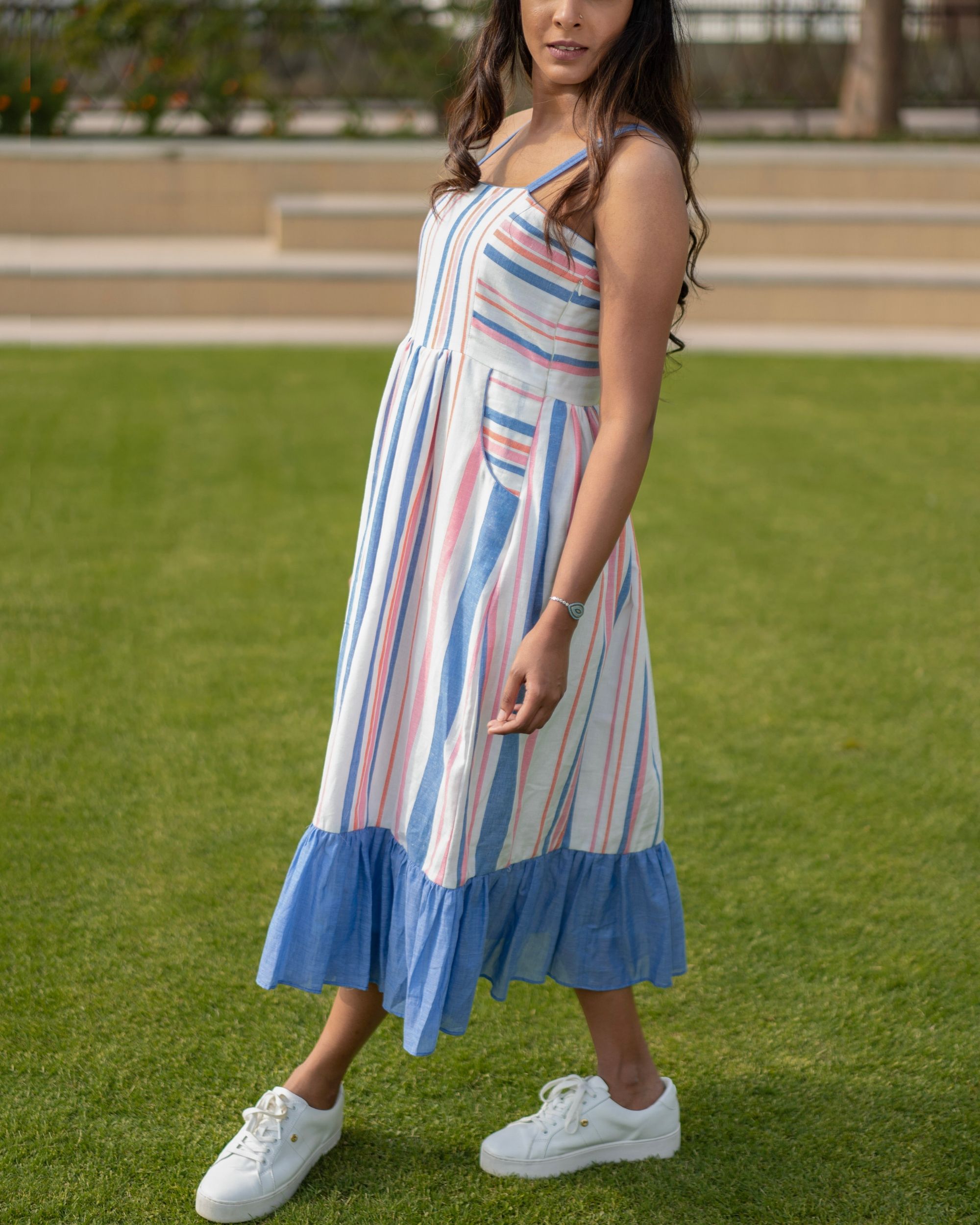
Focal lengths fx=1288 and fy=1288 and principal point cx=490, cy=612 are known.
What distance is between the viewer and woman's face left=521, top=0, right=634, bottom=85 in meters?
1.40

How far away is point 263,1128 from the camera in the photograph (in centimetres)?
166

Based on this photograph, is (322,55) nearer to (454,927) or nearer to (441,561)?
(441,561)

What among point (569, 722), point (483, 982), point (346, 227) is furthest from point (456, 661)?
point (346, 227)

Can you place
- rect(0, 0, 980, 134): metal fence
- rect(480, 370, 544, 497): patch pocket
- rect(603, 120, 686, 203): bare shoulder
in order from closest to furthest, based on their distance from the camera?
rect(603, 120, 686, 203): bare shoulder < rect(480, 370, 544, 497): patch pocket < rect(0, 0, 980, 134): metal fence

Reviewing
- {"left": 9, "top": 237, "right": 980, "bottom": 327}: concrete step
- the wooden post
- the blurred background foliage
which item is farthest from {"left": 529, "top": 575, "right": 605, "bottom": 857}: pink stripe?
the wooden post

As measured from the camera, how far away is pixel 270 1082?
6.14ft

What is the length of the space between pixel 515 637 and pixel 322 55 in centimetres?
1182

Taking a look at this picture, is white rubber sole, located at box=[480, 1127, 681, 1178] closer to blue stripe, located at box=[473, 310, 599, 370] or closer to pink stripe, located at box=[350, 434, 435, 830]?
pink stripe, located at box=[350, 434, 435, 830]

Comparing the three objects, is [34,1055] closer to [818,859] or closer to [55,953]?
[55,953]

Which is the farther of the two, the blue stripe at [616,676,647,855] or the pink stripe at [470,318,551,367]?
the blue stripe at [616,676,647,855]

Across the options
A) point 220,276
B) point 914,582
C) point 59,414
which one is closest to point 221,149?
point 220,276

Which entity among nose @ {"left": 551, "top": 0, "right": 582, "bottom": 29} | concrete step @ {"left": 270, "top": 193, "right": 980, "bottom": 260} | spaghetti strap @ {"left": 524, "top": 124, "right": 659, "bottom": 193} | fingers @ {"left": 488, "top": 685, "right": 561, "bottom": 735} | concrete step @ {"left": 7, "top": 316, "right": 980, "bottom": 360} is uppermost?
nose @ {"left": 551, "top": 0, "right": 582, "bottom": 29}

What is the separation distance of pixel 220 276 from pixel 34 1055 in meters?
6.95

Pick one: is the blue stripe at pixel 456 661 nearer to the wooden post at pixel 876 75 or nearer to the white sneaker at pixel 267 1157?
the white sneaker at pixel 267 1157
